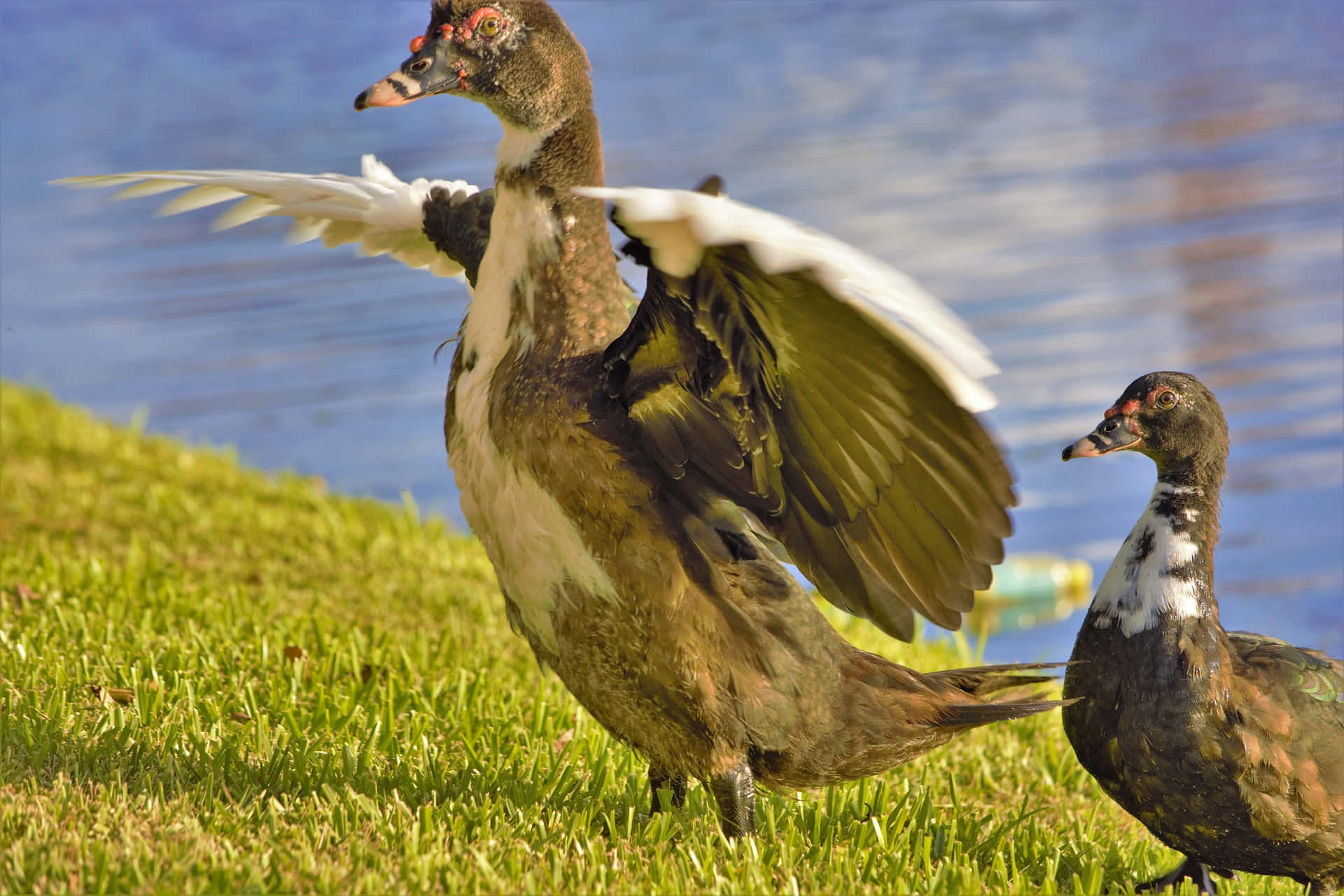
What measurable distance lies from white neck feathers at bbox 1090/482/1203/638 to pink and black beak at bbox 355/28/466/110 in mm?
2022

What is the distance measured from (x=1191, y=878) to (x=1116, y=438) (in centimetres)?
117

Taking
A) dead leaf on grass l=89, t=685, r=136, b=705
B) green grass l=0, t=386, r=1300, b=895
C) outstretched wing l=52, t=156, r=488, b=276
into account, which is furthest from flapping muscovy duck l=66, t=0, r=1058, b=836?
dead leaf on grass l=89, t=685, r=136, b=705

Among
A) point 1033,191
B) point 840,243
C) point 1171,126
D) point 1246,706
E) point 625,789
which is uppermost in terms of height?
point 1171,126

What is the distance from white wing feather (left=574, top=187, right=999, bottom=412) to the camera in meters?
2.47

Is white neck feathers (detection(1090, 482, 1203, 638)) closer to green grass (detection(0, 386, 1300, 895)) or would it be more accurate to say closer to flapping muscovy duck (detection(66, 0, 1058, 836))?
flapping muscovy duck (detection(66, 0, 1058, 836))

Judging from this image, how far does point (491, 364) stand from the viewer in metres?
3.36

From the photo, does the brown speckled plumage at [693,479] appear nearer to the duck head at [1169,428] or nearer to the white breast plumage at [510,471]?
the white breast plumage at [510,471]

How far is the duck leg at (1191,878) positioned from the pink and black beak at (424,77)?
2.64m

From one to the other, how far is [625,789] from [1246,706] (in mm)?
1583

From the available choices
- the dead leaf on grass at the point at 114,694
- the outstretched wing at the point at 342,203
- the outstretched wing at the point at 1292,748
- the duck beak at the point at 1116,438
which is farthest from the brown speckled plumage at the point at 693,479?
the dead leaf on grass at the point at 114,694

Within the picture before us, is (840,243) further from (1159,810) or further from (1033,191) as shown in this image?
(1033,191)

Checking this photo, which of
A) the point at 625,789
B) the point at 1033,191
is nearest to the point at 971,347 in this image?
the point at 625,789

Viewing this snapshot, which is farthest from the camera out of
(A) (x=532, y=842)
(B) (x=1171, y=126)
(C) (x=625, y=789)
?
(B) (x=1171, y=126)

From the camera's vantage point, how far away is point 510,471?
3.24 metres
